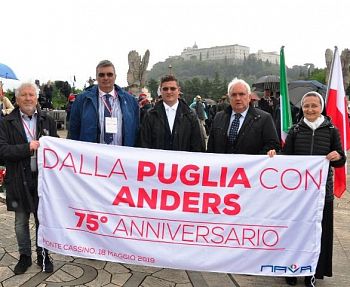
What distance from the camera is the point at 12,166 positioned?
3.73 m

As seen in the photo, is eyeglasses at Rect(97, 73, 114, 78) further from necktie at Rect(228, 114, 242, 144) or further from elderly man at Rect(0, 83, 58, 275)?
necktie at Rect(228, 114, 242, 144)

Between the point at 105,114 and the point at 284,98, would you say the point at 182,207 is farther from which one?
the point at 284,98

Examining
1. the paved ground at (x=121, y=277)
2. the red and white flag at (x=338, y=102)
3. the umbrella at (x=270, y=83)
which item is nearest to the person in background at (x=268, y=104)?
the umbrella at (x=270, y=83)

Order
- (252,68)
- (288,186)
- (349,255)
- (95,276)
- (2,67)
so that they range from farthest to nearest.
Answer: (252,68)
(2,67)
(349,255)
(95,276)
(288,186)

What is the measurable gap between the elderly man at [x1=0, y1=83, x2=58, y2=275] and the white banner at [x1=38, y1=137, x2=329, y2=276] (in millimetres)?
121

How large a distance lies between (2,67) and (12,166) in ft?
31.7

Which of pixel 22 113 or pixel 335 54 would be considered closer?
pixel 22 113

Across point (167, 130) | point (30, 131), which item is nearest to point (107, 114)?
point (167, 130)

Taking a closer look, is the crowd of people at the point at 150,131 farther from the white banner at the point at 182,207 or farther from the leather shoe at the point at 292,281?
the white banner at the point at 182,207

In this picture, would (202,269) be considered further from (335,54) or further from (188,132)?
(335,54)

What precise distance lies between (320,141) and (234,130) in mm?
785

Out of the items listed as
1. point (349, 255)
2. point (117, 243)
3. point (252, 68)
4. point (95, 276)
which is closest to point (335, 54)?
point (349, 255)

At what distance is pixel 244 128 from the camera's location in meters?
3.80

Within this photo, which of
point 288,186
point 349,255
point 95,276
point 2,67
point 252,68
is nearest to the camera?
A: point 288,186
